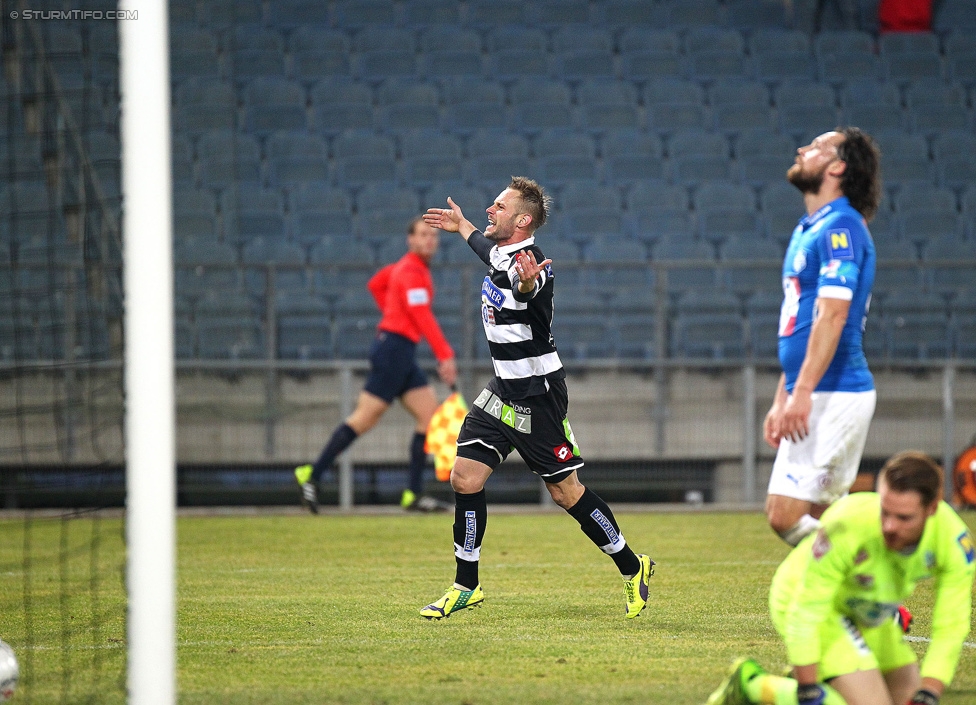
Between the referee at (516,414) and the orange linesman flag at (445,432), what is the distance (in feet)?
16.0

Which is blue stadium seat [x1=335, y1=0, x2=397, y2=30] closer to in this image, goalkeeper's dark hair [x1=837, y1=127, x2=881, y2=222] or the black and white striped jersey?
the black and white striped jersey

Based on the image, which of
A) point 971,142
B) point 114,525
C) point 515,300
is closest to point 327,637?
point 515,300

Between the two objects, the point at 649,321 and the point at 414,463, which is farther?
the point at 649,321

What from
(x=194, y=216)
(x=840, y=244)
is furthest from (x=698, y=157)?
(x=840, y=244)

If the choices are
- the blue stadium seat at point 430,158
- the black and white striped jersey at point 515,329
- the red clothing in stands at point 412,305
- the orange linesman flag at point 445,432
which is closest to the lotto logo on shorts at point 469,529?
the black and white striped jersey at point 515,329

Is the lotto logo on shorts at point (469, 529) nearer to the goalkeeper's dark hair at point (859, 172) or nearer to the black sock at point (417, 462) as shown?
the goalkeeper's dark hair at point (859, 172)

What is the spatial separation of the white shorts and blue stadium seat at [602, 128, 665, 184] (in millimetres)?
11738

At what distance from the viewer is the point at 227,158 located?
15.8m

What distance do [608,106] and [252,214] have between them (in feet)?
17.1

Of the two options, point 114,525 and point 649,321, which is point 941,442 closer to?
point 649,321

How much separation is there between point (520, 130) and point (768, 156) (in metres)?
3.38

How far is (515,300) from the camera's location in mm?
5621

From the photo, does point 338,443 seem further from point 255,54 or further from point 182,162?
point 255,54

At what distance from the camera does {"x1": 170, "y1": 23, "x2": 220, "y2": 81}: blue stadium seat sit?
16.7 metres
